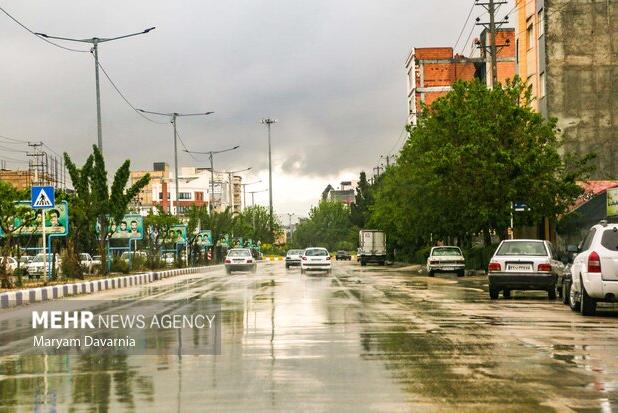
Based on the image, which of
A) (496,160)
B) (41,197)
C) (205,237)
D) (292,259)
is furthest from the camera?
(205,237)

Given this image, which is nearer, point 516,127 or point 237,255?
point 516,127

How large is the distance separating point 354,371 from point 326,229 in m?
181

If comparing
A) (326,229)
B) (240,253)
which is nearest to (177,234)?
(240,253)

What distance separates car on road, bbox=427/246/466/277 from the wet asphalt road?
29024 millimetres

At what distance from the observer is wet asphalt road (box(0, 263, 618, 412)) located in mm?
8609

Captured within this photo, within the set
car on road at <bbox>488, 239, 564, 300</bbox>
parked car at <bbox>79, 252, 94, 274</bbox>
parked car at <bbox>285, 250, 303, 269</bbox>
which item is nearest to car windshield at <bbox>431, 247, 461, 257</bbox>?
parked car at <bbox>79, 252, 94, 274</bbox>

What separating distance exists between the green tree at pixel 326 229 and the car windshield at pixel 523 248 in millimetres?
162103

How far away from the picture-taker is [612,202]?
37031 millimetres

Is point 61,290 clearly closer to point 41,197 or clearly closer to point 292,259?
point 41,197

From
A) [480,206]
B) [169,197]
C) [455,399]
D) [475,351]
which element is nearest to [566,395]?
[455,399]

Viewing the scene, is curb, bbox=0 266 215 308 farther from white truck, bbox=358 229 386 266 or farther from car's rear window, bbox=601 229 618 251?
white truck, bbox=358 229 386 266

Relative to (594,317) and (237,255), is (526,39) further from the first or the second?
(594,317)

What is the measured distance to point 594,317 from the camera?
19.3m

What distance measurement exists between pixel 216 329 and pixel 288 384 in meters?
6.82
